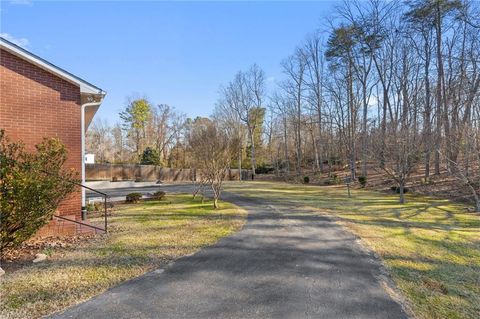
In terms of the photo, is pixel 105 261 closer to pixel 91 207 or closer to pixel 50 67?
pixel 50 67

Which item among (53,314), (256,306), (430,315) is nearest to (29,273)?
(53,314)

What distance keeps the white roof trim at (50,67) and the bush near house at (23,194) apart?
222 cm

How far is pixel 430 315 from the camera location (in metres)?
3.31

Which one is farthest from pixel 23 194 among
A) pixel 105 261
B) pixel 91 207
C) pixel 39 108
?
pixel 91 207

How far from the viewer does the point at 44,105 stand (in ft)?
22.3

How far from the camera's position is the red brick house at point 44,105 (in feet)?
20.7

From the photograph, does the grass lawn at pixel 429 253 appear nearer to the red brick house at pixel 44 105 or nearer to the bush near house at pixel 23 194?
the bush near house at pixel 23 194

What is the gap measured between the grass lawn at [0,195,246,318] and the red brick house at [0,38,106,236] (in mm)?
1219

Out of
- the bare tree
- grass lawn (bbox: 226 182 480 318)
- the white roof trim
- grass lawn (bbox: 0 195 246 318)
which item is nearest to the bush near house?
grass lawn (bbox: 0 195 246 318)

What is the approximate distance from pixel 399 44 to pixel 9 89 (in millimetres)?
27320

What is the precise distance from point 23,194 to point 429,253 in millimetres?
7641

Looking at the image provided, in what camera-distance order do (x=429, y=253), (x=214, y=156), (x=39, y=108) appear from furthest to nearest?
1. (x=214, y=156)
2. (x=39, y=108)
3. (x=429, y=253)

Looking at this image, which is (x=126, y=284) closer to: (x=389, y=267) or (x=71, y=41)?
(x=389, y=267)

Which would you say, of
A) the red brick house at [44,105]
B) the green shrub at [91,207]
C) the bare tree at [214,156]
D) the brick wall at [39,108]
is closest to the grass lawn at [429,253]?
the bare tree at [214,156]
